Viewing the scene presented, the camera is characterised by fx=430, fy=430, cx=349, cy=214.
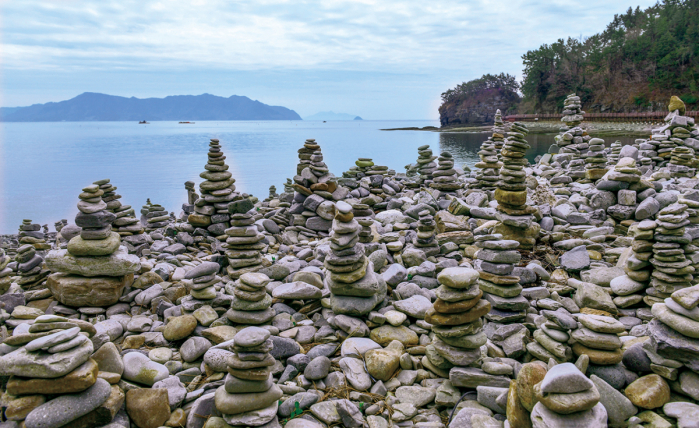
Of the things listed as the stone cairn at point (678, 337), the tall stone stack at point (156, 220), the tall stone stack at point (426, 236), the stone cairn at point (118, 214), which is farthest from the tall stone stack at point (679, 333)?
the tall stone stack at point (156, 220)

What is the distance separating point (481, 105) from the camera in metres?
106

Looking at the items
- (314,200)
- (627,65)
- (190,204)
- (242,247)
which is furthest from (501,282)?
(627,65)

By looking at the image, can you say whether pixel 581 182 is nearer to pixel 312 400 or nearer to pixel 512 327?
pixel 512 327

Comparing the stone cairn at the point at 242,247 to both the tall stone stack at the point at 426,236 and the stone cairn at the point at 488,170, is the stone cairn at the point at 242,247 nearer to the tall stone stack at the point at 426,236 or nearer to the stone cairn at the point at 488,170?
the tall stone stack at the point at 426,236

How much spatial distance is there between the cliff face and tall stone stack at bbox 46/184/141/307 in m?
104

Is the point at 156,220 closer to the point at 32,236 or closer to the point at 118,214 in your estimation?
the point at 32,236

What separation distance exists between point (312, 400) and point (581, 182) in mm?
12371

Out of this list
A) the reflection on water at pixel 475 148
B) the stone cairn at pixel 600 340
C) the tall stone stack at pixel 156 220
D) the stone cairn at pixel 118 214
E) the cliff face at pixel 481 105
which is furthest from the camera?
the cliff face at pixel 481 105

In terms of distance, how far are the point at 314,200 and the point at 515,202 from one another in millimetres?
4762

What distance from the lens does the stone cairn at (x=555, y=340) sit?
5.04 m

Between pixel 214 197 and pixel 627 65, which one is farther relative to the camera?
pixel 627 65

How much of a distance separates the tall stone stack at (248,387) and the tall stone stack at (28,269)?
5.41 meters

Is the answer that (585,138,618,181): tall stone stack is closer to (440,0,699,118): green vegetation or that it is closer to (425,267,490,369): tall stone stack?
(425,267,490,369): tall stone stack

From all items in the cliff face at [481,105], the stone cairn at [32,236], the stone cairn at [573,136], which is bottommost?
the stone cairn at [32,236]
